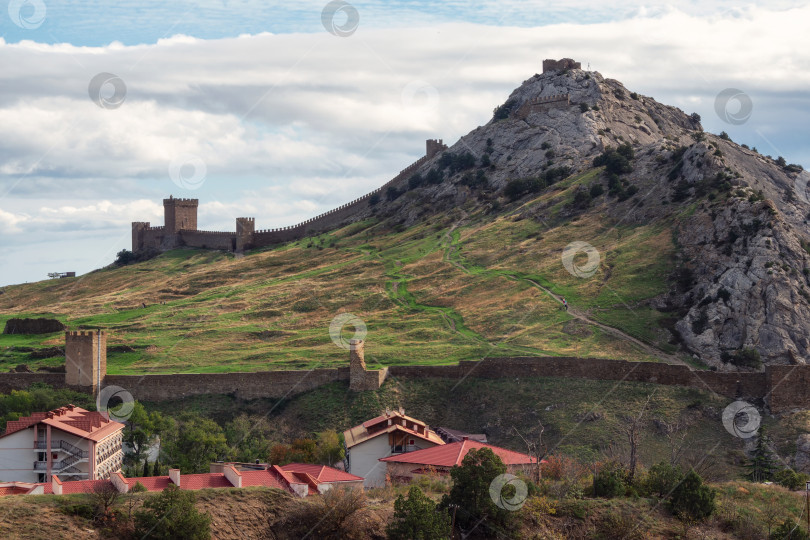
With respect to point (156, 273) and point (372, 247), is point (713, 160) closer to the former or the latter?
point (372, 247)

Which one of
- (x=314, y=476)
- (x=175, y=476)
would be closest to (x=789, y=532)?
(x=314, y=476)

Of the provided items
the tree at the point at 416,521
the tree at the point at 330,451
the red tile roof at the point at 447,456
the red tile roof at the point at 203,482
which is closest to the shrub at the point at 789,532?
the red tile roof at the point at 447,456

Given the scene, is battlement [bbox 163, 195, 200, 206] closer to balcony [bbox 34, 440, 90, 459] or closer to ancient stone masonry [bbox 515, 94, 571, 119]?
ancient stone masonry [bbox 515, 94, 571, 119]

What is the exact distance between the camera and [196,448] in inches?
2425

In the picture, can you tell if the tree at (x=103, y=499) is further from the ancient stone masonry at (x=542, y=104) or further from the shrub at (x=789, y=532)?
the ancient stone masonry at (x=542, y=104)

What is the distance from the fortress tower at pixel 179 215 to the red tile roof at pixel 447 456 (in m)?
103

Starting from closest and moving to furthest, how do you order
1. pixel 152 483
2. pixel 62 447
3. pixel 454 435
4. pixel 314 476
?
pixel 152 483 < pixel 314 476 < pixel 62 447 < pixel 454 435

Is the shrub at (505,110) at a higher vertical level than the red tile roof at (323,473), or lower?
higher

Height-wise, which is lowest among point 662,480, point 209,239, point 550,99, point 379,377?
point 662,480

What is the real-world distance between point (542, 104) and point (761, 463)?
93965 millimetres

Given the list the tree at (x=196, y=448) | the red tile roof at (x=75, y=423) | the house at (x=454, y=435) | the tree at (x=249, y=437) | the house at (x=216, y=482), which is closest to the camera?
the house at (x=216, y=482)

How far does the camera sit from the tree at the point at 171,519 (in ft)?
123

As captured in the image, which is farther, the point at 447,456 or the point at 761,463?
the point at 761,463

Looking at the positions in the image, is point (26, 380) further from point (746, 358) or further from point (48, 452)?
point (746, 358)
